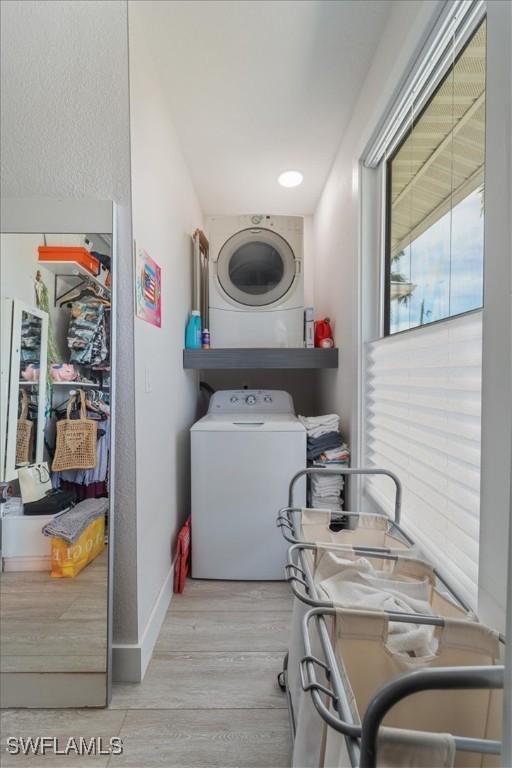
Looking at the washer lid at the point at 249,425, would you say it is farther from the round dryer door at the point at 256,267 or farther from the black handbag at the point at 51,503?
the round dryer door at the point at 256,267

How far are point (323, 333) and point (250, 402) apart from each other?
70cm

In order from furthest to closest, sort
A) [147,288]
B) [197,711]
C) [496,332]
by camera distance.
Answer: [147,288] < [197,711] < [496,332]

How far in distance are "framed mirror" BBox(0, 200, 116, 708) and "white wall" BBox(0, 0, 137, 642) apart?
0.17 feet

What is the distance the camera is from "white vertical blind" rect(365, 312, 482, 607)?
962mm

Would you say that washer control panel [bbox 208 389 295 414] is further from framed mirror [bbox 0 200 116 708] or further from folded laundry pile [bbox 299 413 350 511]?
framed mirror [bbox 0 200 116 708]

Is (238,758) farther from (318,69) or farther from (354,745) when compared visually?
(318,69)

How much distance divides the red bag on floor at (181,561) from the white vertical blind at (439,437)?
1.08 m

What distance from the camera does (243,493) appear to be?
6.65ft

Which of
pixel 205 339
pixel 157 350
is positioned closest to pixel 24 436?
pixel 157 350

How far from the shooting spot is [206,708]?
1.28 m

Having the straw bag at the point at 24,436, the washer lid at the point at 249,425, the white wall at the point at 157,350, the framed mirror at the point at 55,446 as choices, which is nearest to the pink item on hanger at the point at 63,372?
the framed mirror at the point at 55,446

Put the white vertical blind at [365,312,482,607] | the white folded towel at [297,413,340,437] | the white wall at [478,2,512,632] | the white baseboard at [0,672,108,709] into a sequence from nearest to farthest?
the white wall at [478,2,512,632], the white vertical blind at [365,312,482,607], the white baseboard at [0,672,108,709], the white folded towel at [297,413,340,437]

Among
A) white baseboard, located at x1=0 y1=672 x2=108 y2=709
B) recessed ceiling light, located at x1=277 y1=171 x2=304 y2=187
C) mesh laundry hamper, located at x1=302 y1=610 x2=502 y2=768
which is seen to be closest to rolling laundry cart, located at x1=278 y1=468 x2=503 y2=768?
mesh laundry hamper, located at x1=302 y1=610 x2=502 y2=768

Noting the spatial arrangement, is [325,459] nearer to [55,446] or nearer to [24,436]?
[55,446]
